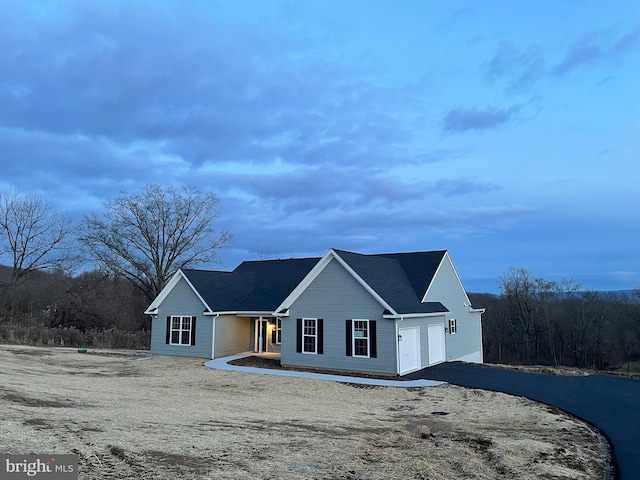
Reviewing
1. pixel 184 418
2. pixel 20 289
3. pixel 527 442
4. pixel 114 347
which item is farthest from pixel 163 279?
pixel 527 442

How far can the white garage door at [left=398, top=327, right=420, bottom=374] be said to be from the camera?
1883 centimetres

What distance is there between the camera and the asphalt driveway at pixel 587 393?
891cm

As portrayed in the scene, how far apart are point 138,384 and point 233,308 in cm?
951

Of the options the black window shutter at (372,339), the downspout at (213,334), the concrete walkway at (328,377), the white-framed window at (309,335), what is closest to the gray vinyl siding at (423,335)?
the black window shutter at (372,339)

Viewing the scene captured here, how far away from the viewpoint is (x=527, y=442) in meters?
8.55

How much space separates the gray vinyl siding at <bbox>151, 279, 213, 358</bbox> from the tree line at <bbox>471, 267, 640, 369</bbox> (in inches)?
1296

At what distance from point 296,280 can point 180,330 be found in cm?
661

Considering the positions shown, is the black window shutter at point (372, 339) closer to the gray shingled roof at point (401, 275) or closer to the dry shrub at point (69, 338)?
the gray shingled roof at point (401, 275)

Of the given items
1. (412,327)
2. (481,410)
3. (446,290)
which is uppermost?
(446,290)

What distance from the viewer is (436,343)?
22.1m

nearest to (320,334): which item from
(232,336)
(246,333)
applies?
(232,336)

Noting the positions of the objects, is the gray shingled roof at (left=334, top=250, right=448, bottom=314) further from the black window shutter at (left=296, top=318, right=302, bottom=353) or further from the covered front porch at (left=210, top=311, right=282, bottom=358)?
the covered front porch at (left=210, top=311, right=282, bottom=358)

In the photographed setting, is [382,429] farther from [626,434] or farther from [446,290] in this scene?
[446,290]

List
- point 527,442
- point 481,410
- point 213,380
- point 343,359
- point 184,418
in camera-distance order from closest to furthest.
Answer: point 527,442, point 184,418, point 481,410, point 213,380, point 343,359
